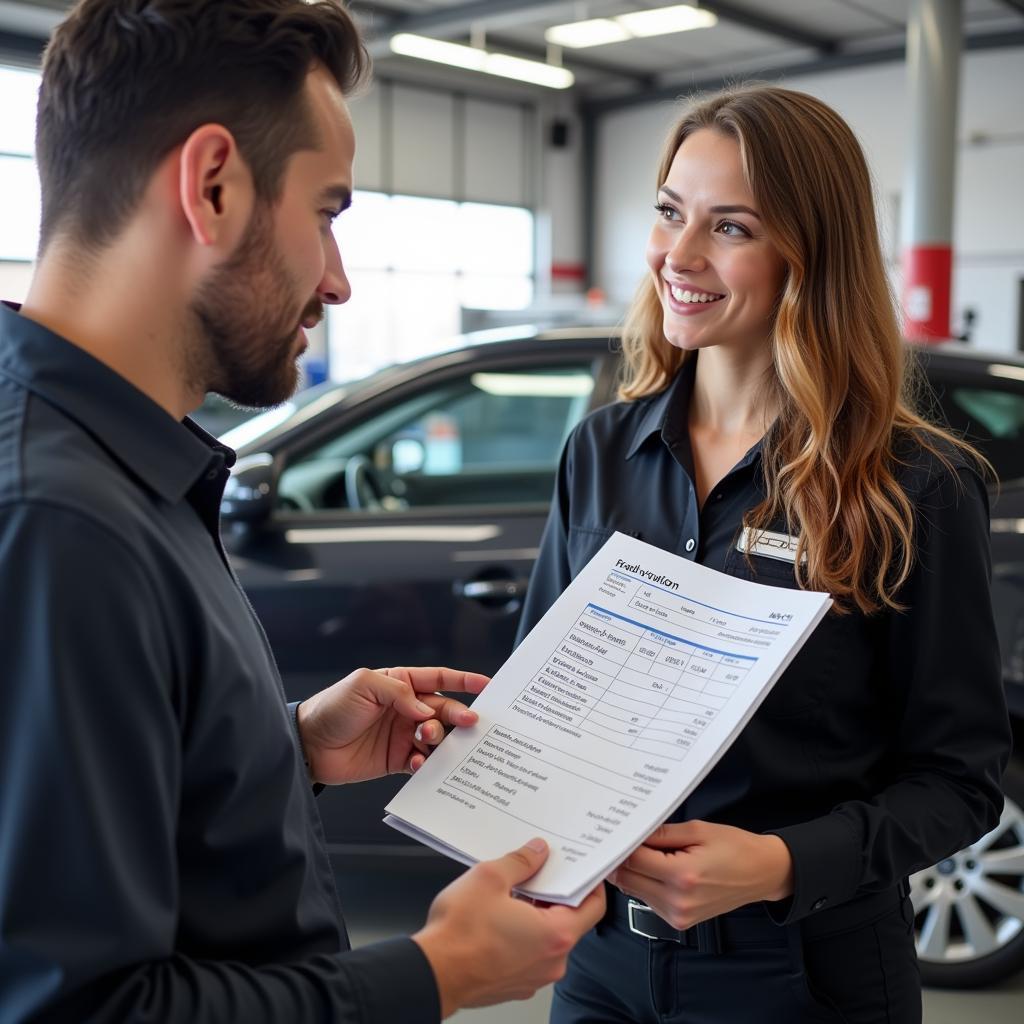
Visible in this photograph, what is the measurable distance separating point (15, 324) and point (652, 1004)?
104 cm

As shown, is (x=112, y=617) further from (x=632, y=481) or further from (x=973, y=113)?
(x=973, y=113)

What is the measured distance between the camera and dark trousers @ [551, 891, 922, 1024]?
1.34 m

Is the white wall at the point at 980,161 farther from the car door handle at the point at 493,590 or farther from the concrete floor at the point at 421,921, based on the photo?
the car door handle at the point at 493,590

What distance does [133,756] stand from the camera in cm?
76

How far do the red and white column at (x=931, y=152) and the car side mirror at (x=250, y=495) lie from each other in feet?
21.7

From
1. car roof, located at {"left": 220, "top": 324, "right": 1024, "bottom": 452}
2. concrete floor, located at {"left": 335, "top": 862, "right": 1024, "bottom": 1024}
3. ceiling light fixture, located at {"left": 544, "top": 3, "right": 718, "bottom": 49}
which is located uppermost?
ceiling light fixture, located at {"left": 544, "top": 3, "right": 718, "bottom": 49}

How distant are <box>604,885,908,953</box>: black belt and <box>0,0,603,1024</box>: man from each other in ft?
1.31

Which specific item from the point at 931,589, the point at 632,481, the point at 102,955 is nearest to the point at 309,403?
the point at 632,481

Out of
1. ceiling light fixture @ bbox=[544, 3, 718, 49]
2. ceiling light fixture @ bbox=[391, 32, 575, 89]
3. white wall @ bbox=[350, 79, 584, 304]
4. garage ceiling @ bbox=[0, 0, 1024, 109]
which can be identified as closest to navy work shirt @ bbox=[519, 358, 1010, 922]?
garage ceiling @ bbox=[0, 0, 1024, 109]

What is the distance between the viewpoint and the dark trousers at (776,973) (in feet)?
4.38

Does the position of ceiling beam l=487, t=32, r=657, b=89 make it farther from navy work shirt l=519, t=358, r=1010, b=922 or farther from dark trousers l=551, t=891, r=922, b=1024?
dark trousers l=551, t=891, r=922, b=1024

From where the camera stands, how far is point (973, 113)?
497 inches

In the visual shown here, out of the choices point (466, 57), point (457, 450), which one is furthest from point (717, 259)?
point (466, 57)

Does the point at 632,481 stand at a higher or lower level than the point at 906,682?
higher
